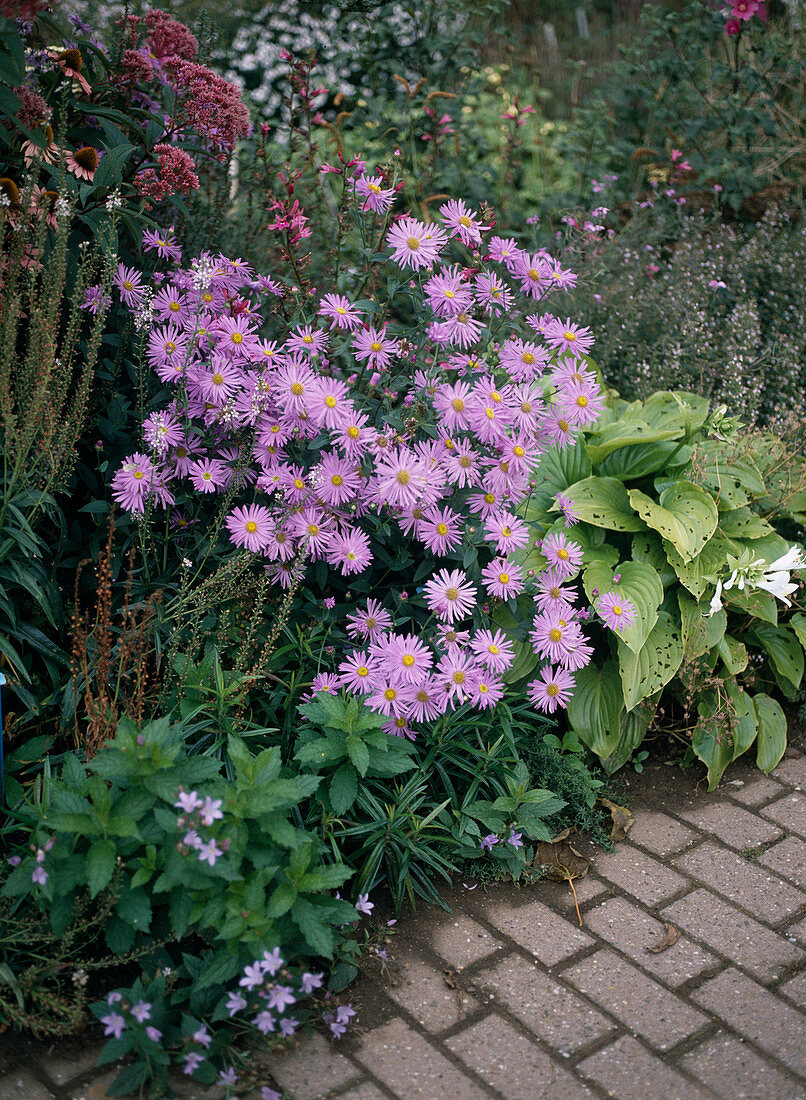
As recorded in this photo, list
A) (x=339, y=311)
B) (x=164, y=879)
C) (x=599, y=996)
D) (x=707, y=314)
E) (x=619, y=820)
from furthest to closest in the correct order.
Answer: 1. (x=707, y=314)
2. (x=619, y=820)
3. (x=339, y=311)
4. (x=599, y=996)
5. (x=164, y=879)

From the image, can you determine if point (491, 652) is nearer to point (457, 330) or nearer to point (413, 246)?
point (457, 330)

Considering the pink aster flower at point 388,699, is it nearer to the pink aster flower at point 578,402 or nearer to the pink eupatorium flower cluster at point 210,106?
the pink aster flower at point 578,402

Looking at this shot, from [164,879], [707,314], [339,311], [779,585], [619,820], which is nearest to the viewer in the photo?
[164,879]

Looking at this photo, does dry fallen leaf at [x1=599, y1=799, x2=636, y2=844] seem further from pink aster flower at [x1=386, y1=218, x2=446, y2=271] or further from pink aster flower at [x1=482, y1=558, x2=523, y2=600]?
pink aster flower at [x1=386, y1=218, x2=446, y2=271]

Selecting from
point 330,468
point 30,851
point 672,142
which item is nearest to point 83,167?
point 330,468

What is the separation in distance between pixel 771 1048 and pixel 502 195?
4.59 m

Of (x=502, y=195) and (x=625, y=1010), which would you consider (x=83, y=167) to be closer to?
(x=625, y=1010)

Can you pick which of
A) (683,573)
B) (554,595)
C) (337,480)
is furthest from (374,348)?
(683,573)

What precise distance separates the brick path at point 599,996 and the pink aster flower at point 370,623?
66cm

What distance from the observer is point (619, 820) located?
2.64 m

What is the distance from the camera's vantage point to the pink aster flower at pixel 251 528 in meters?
2.39

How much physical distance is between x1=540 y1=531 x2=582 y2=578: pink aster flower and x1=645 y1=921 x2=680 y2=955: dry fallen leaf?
0.87 meters

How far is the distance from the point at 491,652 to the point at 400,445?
0.54m

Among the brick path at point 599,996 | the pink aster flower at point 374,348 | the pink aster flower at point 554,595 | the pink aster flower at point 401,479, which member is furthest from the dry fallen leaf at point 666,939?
the pink aster flower at point 374,348
